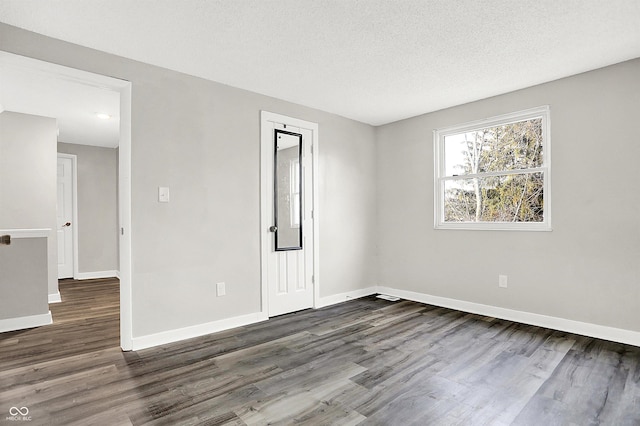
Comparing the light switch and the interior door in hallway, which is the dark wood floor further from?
the light switch

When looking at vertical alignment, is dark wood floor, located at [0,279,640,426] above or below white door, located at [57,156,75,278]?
below

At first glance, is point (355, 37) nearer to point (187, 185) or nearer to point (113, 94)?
point (187, 185)

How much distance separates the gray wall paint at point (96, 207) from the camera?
21.1ft

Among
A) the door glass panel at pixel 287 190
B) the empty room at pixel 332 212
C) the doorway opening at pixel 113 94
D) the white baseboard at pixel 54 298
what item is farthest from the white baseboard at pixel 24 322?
the door glass panel at pixel 287 190

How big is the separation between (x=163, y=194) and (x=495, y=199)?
3.47m

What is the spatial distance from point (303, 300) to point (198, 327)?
4.30 ft

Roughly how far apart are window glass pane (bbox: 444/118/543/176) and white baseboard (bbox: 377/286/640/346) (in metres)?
1.54

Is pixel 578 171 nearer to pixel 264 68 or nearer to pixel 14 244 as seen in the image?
pixel 264 68

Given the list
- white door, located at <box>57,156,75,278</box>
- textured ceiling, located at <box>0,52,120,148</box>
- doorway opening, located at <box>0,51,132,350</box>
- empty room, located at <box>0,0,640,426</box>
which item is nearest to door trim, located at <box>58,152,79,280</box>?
white door, located at <box>57,156,75,278</box>
